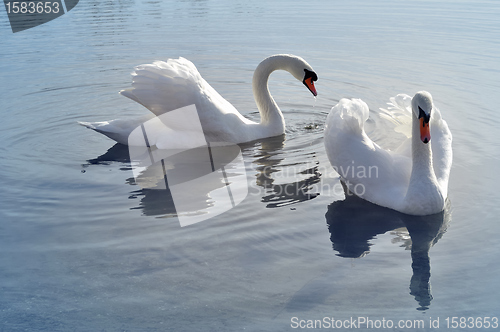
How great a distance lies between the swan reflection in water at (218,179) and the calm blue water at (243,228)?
1.5 inches

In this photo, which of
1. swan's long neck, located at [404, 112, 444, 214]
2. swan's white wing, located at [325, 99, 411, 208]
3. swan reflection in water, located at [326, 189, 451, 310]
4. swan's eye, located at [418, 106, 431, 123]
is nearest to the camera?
swan reflection in water, located at [326, 189, 451, 310]

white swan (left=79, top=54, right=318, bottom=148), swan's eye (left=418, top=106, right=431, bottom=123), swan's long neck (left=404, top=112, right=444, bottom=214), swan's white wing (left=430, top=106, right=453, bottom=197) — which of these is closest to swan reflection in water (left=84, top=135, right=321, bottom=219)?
white swan (left=79, top=54, right=318, bottom=148)

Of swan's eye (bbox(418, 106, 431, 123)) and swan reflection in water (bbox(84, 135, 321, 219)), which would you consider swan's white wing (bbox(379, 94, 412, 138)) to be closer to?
swan reflection in water (bbox(84, 135, 321, 219))

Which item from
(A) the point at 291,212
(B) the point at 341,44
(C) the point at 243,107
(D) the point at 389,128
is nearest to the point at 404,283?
(A) the point at 291,212

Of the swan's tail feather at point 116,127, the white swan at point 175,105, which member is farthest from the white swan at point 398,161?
the swan's tail feather at point 116,127

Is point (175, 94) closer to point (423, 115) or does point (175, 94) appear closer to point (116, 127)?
point (116, 127)

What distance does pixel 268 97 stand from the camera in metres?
8.68

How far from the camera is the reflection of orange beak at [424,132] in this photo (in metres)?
5.67

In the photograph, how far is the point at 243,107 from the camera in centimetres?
991

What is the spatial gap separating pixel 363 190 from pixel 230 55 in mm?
7746

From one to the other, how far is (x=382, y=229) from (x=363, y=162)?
818mm

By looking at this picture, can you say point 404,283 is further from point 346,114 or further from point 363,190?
point 346,114

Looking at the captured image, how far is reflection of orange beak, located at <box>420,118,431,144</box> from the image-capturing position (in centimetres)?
567

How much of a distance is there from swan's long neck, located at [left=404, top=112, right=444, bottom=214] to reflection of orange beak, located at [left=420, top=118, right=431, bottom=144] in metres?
0.19
